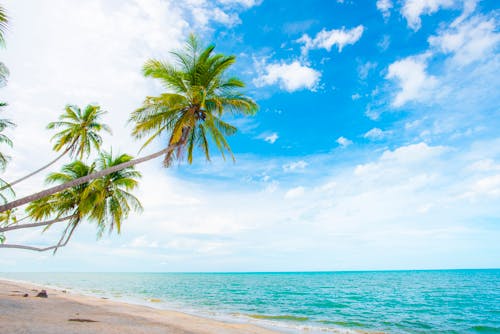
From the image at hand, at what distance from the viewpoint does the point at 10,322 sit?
6.63 metres

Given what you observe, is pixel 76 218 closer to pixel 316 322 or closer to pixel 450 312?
pixel 316 322

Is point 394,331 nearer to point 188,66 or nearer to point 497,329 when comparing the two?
point 497,329

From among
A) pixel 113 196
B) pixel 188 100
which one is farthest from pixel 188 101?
pixel 113 196

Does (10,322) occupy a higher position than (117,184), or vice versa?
(117,184)

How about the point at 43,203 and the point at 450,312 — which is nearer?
the point at 43,203

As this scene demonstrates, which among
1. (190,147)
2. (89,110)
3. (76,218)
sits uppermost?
(89,110)

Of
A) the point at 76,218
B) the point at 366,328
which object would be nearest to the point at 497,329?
the point at 366,328

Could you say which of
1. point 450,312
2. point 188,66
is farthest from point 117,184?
point 450,312

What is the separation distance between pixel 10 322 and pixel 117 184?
1296 cm

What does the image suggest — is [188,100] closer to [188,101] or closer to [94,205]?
[188,101]

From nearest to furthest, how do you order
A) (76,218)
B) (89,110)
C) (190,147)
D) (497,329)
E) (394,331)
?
1. (190,147)
2. (394,331)
3. (497,329)
4. (89,110)
5. (76,218)

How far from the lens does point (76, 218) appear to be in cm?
1878

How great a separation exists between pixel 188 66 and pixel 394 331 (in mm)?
16684

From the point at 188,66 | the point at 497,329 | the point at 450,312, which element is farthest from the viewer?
the point at 450,312
